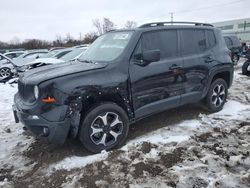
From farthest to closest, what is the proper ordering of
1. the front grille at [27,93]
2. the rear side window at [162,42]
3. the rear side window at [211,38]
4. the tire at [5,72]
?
the tire at [5,72], the rear side window at [211,38], the rear side window at [162,42], the front grille at [27,93]

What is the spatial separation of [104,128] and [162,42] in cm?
194

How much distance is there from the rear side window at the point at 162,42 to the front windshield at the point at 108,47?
315mm

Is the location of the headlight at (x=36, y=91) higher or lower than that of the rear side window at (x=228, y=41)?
lower

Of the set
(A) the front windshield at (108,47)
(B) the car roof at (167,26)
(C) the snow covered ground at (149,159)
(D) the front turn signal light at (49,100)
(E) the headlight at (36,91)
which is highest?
(B) the car roof at (167,26)

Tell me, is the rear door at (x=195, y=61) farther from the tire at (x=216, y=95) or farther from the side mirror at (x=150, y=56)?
the side mirror at (x=150, y=56)

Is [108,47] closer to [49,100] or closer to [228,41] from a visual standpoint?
[49,100]

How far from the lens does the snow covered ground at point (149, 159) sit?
3207 mm

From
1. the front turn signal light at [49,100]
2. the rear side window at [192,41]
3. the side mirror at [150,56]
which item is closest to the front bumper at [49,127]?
the front turn signal light at [49,100]

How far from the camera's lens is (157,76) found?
4375 mm

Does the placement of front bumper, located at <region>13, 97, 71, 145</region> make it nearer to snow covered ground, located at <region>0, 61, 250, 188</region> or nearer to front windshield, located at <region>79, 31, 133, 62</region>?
snow covered ground, located at <region>0, 61, 250, 188</region>

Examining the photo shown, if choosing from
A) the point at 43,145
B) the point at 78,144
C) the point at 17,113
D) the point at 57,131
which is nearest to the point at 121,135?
the point at 78,144

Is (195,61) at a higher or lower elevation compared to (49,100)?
higher

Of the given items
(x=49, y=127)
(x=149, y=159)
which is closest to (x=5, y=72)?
(x=49, y=127)

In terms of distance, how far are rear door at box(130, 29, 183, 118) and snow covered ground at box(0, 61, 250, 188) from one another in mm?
590
